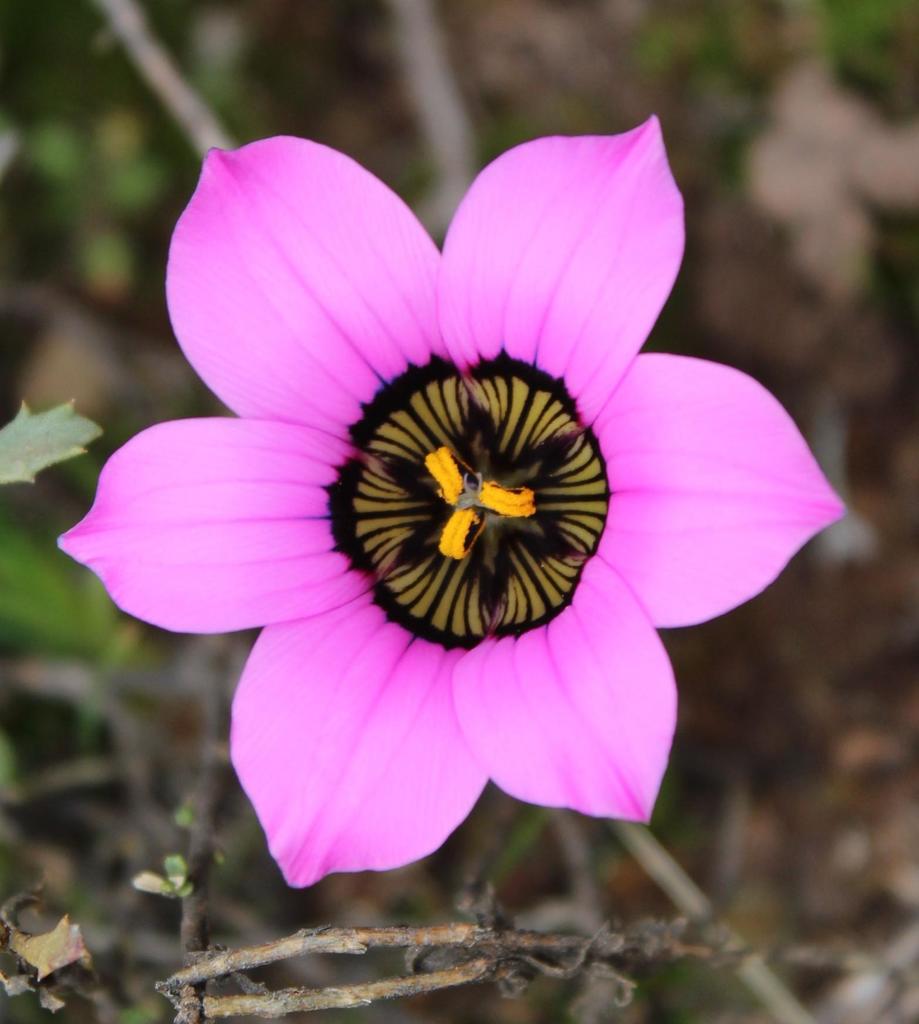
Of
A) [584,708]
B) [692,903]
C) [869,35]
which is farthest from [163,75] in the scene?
[692,903]

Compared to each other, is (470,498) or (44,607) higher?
(44,607)

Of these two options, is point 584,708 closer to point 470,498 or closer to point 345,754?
point 345,754

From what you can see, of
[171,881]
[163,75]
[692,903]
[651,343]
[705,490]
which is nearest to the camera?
[705,490]

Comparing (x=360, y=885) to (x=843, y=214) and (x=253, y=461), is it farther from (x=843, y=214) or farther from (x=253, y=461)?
(x=843, y=214)

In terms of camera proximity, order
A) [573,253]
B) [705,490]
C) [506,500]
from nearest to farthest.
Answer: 1. [705,490]
2. [573,253]
3. [506,500]

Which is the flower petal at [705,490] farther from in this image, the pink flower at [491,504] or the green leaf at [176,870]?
the green leaf at [176,870]

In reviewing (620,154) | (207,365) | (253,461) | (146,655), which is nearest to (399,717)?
(253,461)

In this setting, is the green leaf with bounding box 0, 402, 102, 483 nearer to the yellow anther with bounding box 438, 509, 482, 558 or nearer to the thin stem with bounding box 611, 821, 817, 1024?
the yellow anther with bounding box 438, 509, 482, 558

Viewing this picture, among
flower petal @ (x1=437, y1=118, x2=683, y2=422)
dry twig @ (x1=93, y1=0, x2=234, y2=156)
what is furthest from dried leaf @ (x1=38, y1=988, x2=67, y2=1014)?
dry twig @ (x1=93, y1=0, x2=234, y2=156)
